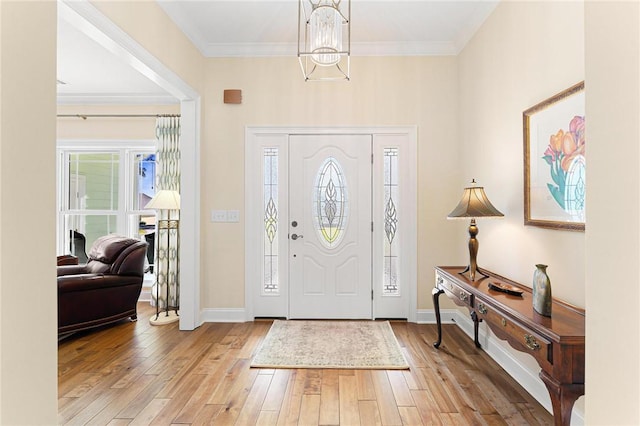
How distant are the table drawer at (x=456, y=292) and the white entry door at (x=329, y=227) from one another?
0.95 metres

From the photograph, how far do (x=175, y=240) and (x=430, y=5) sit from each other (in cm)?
374

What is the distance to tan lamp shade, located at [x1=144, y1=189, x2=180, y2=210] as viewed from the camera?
3.69 m

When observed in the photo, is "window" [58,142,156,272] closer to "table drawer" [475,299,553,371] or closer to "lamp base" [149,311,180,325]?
"lamp base" [149,311,180,325]

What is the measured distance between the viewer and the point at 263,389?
7.60ft

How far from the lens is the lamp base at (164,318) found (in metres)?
3.65

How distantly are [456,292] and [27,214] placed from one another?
2.55m

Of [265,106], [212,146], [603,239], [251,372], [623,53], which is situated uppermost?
[265,106]

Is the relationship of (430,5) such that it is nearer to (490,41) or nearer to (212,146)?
(490,41)

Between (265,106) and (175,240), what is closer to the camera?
(265,106)

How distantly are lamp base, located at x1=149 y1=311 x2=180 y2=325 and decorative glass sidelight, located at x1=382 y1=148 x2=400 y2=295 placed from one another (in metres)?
2.36

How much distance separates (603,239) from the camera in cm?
72

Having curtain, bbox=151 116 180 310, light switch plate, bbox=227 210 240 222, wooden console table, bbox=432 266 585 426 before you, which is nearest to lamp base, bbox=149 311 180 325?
curtain, bbox=151 116 180 310

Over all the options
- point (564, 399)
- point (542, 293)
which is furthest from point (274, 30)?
point (564, 399)

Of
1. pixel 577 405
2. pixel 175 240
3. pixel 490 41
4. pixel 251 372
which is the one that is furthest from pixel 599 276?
pixel 175 240
